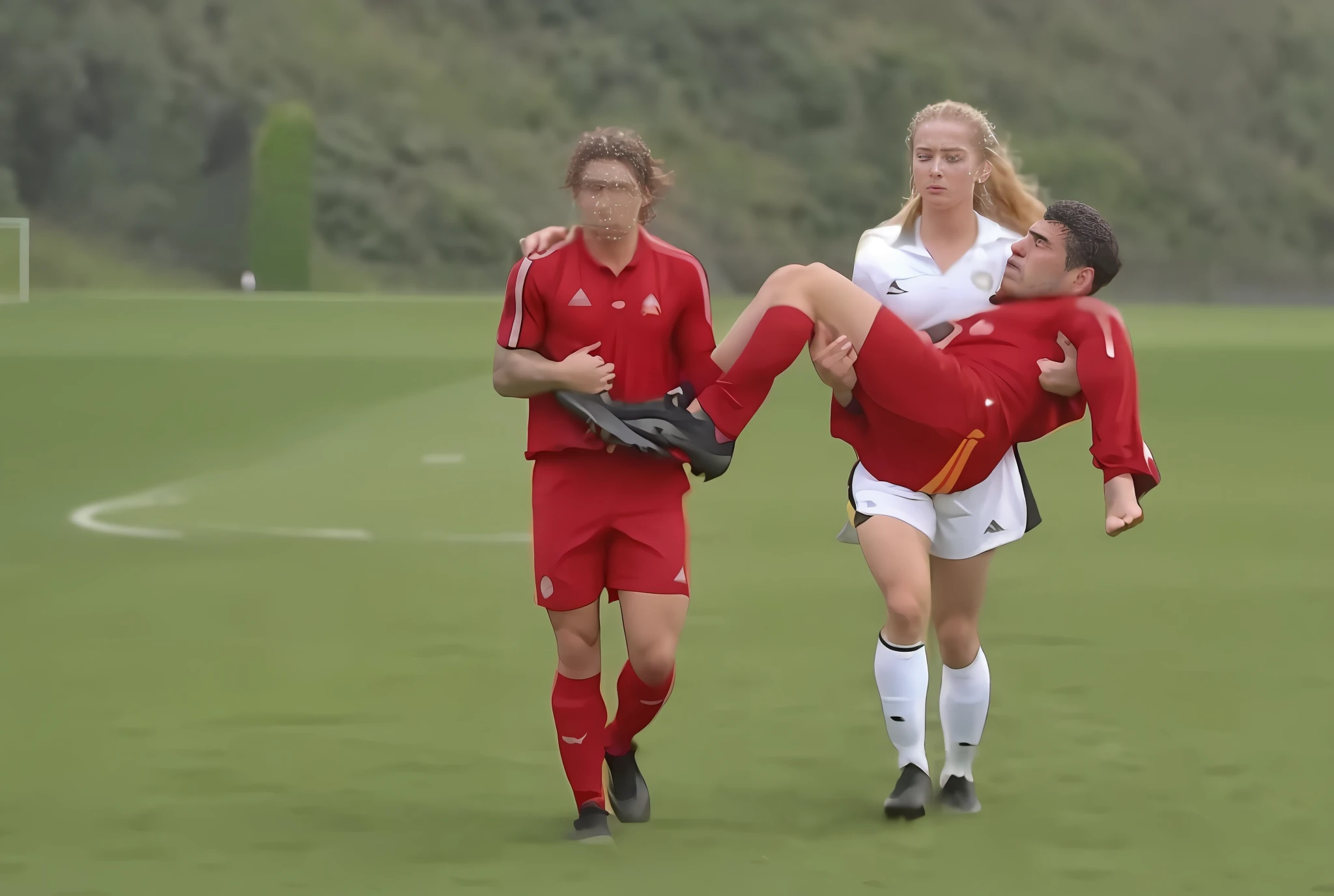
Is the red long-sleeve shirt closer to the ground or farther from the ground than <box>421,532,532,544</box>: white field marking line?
farther from the ground

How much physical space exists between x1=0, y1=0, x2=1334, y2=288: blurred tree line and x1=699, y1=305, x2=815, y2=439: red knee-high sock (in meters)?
59.9

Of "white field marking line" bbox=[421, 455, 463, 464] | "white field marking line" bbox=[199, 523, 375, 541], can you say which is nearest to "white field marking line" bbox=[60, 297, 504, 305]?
"white field marking line" bbox=[421, 455, 463, 464]

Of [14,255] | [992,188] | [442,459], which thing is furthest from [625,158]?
[14,255]

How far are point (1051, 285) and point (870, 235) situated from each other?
0.52 metres

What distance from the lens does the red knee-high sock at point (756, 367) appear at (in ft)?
16.3

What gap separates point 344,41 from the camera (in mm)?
71688

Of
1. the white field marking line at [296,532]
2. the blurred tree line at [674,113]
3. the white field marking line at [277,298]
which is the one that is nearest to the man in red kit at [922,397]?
the white field marking line at [296,532]

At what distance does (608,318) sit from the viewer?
5090 mm

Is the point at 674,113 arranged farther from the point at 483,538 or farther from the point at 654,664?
the point at 654,664

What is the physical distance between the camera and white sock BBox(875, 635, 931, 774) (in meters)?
5.31

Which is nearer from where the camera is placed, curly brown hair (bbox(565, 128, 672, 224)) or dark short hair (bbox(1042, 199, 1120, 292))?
curly brown hair (bbox(565, 128, 672, 224))

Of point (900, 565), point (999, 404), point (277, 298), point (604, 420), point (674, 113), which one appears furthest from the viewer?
point (674, 113)

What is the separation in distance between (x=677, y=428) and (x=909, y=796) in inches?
47.2

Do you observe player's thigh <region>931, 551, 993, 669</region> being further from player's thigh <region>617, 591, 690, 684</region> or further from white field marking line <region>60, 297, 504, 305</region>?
white field marking line <region>60, 297, 504, 305</region>
